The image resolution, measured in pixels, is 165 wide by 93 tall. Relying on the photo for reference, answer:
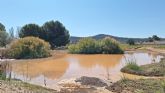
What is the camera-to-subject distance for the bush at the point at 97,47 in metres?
45.3

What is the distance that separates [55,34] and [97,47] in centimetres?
1644

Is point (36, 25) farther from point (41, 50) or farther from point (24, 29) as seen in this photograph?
point (41, 50)

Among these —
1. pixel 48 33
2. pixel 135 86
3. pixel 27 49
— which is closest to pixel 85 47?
pixel 27 49

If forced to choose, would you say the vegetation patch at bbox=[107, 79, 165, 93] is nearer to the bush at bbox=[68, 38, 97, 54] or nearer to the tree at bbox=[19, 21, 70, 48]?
the bush at bbox=[68, 38, 97, 54]

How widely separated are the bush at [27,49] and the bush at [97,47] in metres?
8.87

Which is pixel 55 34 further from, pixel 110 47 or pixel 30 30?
pixel 110 47

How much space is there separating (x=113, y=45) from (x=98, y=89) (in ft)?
102

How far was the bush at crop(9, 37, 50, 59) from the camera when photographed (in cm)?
3581

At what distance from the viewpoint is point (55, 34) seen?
199 feet

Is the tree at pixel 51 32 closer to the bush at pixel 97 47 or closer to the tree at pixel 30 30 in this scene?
the tree at pixel 30 30

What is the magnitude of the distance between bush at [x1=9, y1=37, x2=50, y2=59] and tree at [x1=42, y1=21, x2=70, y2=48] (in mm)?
22093

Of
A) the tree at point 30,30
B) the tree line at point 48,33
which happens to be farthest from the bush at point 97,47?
the tree line at point 48,33

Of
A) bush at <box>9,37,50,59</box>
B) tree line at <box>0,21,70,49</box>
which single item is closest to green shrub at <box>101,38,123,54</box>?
bush at <box>9,37,50,59</box>

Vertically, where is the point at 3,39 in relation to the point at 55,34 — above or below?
below
